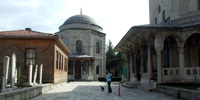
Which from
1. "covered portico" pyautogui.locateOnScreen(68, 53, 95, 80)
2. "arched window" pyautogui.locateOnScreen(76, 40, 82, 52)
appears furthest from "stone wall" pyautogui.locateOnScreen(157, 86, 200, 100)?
"arched window" pyautogui.locateOnScreen(76, 40, 82, 52)

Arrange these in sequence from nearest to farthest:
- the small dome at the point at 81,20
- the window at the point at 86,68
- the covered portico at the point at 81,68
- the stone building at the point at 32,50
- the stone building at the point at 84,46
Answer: the stone building at the point at 32,50, the covered portico at the point at 81,68, the stone building at the point at 84,46, the window at the point at 86,68, the small dome at the point at 81,20

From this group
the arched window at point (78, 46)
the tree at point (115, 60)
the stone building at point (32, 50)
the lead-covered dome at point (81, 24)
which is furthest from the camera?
the tree at point (115, 60)

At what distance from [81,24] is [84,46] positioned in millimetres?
4417

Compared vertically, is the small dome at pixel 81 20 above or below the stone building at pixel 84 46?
above

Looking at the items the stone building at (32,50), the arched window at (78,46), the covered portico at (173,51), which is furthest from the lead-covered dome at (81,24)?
the covered portico at (173,51)

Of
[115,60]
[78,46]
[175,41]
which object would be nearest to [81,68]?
[78,46]

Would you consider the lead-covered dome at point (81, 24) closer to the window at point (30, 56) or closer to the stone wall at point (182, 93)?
the window at point (30, 56)

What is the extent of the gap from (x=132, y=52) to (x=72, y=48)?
1917cm

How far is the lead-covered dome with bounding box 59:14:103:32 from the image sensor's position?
3919 centimetres

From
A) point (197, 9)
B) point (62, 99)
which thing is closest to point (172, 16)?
point (197, 9)

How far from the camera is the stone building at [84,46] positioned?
121 feet

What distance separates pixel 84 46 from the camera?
126ft

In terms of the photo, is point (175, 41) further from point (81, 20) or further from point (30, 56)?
point (81, 20)

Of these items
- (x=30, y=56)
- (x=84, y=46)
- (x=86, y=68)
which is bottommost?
(x=86, y=68)
